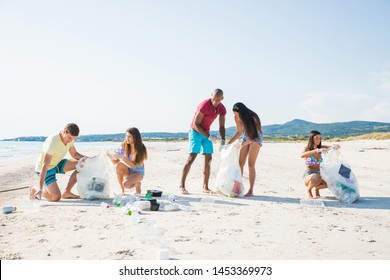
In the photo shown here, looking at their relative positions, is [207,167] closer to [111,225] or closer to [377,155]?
[111,225]

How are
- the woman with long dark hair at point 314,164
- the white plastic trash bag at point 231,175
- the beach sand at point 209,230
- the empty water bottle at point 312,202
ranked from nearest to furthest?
the beach sand at point 209,230 < the empty water bottle at point 312,202 < the woman with long dark hair at point 314,164 < the white plastic trash bag at point 231,175

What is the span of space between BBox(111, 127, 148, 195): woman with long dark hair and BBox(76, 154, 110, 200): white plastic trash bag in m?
0.27

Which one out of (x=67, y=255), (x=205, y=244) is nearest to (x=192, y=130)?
(x=205, y=244)

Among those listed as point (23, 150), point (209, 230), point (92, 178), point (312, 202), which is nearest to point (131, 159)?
point (92, 178)

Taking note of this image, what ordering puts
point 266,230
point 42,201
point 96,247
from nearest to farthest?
point 96,247 → point 266,230 → point 42,201

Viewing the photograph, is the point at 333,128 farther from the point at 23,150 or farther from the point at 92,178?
the point at 92,178

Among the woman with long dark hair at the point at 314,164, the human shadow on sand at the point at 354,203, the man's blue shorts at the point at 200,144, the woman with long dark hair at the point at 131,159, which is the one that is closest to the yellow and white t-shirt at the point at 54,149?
the woman with long dark hair at the point at 131,159

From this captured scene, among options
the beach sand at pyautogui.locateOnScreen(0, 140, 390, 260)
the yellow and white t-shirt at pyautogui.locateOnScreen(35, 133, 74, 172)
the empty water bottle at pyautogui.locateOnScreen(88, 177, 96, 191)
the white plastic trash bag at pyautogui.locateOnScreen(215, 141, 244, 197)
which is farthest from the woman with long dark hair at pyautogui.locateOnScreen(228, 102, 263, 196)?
the yellow and white t-shirt at pyautogui.locateOnScreen(35, 133, 74, 172)

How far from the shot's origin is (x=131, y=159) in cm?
532

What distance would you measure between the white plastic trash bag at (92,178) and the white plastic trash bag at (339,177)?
3323 millimetres

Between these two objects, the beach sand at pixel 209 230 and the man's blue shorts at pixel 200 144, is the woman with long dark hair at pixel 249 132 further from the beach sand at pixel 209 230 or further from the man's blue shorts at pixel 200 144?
the beach sand at pixel 209 230

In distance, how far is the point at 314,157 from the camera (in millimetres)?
5352

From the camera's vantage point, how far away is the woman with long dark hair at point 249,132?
5.63 meters
